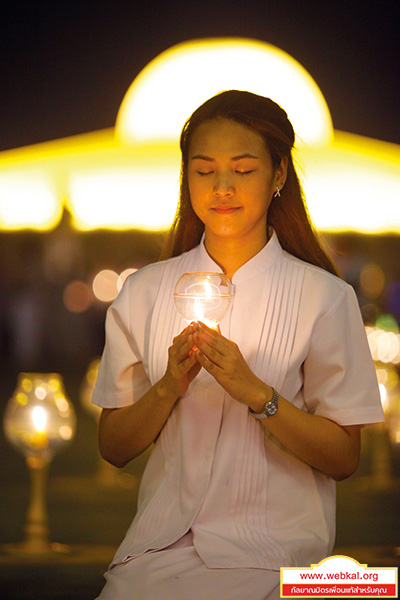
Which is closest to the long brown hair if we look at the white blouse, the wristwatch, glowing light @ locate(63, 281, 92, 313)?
the white blouse

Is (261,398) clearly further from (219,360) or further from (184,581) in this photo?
(184,581)

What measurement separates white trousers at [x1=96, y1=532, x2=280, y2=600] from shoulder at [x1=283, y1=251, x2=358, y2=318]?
0.60 metres

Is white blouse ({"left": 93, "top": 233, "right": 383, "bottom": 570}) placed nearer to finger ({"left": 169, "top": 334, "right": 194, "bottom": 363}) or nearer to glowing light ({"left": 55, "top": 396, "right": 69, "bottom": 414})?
finger ({"left": 169, "top": 334, "right": 194, "bottom": 363})

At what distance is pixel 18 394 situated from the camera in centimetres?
443

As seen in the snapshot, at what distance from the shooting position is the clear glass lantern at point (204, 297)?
205 cm

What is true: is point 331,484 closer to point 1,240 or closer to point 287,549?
point 287,549

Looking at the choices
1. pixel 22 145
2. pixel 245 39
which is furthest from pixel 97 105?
pixel 245 39

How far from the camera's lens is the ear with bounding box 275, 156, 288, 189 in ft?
7.35

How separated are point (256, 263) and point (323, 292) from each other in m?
0.19

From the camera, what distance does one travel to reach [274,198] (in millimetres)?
2334

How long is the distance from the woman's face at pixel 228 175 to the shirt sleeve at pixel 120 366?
0.33m

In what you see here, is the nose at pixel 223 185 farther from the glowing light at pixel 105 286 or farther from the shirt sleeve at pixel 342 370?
the glowing light at pixel 105 286

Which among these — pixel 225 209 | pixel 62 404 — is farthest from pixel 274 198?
pixel 62 404

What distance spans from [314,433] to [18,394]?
2.64 m
